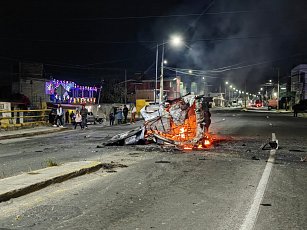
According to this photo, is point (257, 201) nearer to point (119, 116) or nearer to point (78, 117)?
point (78, 117)

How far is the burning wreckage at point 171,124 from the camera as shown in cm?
1564

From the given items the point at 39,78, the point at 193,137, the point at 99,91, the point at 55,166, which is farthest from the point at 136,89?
the point at 55,166

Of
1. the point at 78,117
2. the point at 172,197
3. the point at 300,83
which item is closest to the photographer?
the point at 172,197

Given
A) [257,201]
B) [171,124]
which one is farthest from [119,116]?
[257,201]

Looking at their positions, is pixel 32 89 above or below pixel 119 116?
above

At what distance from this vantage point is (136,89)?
7981 centimetres

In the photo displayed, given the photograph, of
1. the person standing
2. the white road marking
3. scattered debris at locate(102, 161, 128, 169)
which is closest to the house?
the person standing

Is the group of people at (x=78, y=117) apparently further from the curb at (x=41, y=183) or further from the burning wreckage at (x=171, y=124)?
the curb at (x=41, y=183)

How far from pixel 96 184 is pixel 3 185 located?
187 cm

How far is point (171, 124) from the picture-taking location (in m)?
15.9

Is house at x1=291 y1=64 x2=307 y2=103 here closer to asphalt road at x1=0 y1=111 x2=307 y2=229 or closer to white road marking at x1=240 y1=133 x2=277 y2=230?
asphalt road at x1=0 y1=111 x2=307 y2=229

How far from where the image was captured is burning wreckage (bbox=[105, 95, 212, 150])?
616 inches

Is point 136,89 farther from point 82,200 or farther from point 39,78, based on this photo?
point 82,200

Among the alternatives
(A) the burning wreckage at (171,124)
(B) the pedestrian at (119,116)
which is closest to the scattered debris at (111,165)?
(A) the burning wreckage at (171,124)
